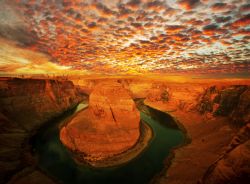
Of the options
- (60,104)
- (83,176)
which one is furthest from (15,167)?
(60,104)

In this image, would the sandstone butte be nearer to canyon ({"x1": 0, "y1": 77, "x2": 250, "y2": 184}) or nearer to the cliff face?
canyon ({"x1": 0, "y1": 77, "x2": 250, "y2": 184})

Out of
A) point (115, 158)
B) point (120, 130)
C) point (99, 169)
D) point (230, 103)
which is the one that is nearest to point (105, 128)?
point (120, 130)

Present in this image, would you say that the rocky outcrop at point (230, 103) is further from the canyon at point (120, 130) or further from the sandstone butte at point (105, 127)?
the sandstone butte at point (105, 127)

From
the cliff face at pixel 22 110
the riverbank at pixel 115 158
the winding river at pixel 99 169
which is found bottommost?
the winding river at pixel 99 169

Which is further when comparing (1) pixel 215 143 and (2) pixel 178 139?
(2) pixel 178 139

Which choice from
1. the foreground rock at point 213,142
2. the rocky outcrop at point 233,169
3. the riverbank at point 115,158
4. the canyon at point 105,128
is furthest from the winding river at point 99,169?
the rocky outcrop at point 233,169

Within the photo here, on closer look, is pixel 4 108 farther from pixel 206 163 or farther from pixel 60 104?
pixel 206 163

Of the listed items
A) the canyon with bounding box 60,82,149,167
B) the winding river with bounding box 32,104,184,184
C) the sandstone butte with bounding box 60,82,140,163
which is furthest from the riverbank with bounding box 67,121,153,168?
the winding river with bounding box 32,104,184,184
